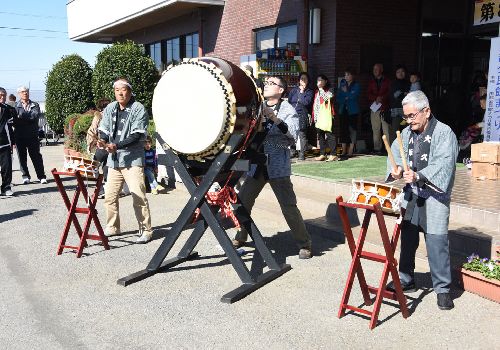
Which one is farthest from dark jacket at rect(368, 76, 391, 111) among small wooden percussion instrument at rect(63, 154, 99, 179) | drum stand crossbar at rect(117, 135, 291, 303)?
small wooden percussion instrument at rect(63, 154, 99, 179)

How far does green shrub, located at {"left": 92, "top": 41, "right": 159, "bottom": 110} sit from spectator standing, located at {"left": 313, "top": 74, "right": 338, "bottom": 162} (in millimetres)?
4837

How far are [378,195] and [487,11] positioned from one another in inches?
255

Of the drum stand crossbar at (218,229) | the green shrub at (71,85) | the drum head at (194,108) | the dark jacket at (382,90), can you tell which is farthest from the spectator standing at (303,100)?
the green shrub at (71,85)

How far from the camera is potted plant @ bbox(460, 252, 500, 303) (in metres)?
4.08

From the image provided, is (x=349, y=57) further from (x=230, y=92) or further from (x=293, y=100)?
(x=230, y=92)

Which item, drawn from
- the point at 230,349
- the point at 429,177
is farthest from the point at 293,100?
the point at 230,349

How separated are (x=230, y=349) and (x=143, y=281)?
1551 millimetres

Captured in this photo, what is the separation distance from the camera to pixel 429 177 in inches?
150

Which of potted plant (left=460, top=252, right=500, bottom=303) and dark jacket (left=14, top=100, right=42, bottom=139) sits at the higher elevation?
dark jacket (left=14, top=100, right=42, bottom=139)

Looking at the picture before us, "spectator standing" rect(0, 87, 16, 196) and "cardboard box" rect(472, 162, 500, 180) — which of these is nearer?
"cardboard box" rect(472, 162, 500, 180)

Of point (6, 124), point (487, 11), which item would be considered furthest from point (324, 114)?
point (6, 124)

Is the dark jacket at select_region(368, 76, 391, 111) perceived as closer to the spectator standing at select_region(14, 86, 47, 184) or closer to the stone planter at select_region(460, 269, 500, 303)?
the stone planter at select_region(460, 269, 500, 303)

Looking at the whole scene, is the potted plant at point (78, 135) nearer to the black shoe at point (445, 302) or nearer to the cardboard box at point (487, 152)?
the cardboard box at point (487, 152)

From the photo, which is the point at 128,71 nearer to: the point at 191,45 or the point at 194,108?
the point at 191,45
